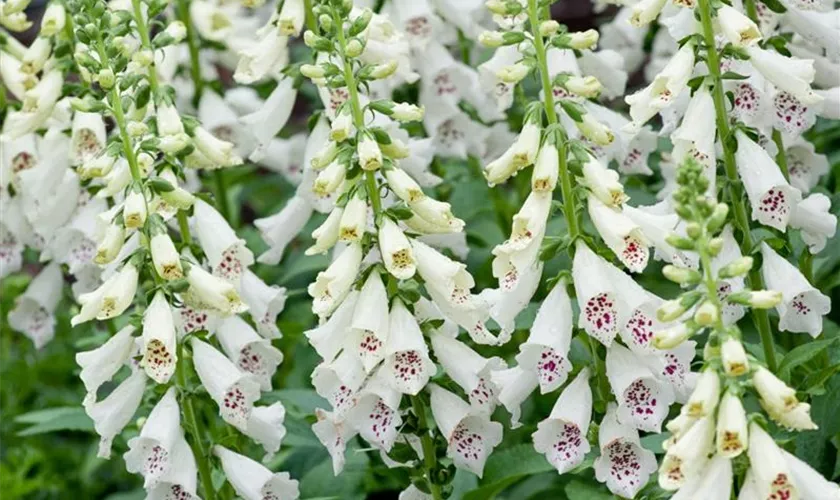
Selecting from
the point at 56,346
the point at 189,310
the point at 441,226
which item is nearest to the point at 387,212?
the point at 441,226

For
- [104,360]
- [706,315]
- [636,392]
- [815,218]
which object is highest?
[706,315]

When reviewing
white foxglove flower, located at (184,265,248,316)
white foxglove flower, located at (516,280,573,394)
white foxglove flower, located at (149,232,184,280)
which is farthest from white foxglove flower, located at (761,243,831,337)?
white foxglove flower, located at (149,232,184,280)

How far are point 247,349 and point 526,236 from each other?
1387 millimetres

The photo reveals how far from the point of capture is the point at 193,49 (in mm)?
7109

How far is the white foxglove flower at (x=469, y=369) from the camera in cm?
446

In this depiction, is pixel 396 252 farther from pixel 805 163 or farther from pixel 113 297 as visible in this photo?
pixel 805 163

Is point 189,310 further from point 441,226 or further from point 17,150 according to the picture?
point 17,150

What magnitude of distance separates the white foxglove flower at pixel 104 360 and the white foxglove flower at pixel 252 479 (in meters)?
0.42

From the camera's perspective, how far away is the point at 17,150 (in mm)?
6344

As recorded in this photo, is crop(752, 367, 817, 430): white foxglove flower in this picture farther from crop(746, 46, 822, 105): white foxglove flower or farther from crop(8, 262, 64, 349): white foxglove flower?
crop(8, 262, 64, 349): white foxglove flower

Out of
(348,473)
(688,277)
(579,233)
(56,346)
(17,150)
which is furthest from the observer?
(56,346)

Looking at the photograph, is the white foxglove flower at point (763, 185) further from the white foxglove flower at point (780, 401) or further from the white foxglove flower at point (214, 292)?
the white foxglove flower at point (214, 292)

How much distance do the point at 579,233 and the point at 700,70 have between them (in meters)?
0.88

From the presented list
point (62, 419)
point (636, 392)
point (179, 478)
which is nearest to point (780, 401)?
point (636, 392)
